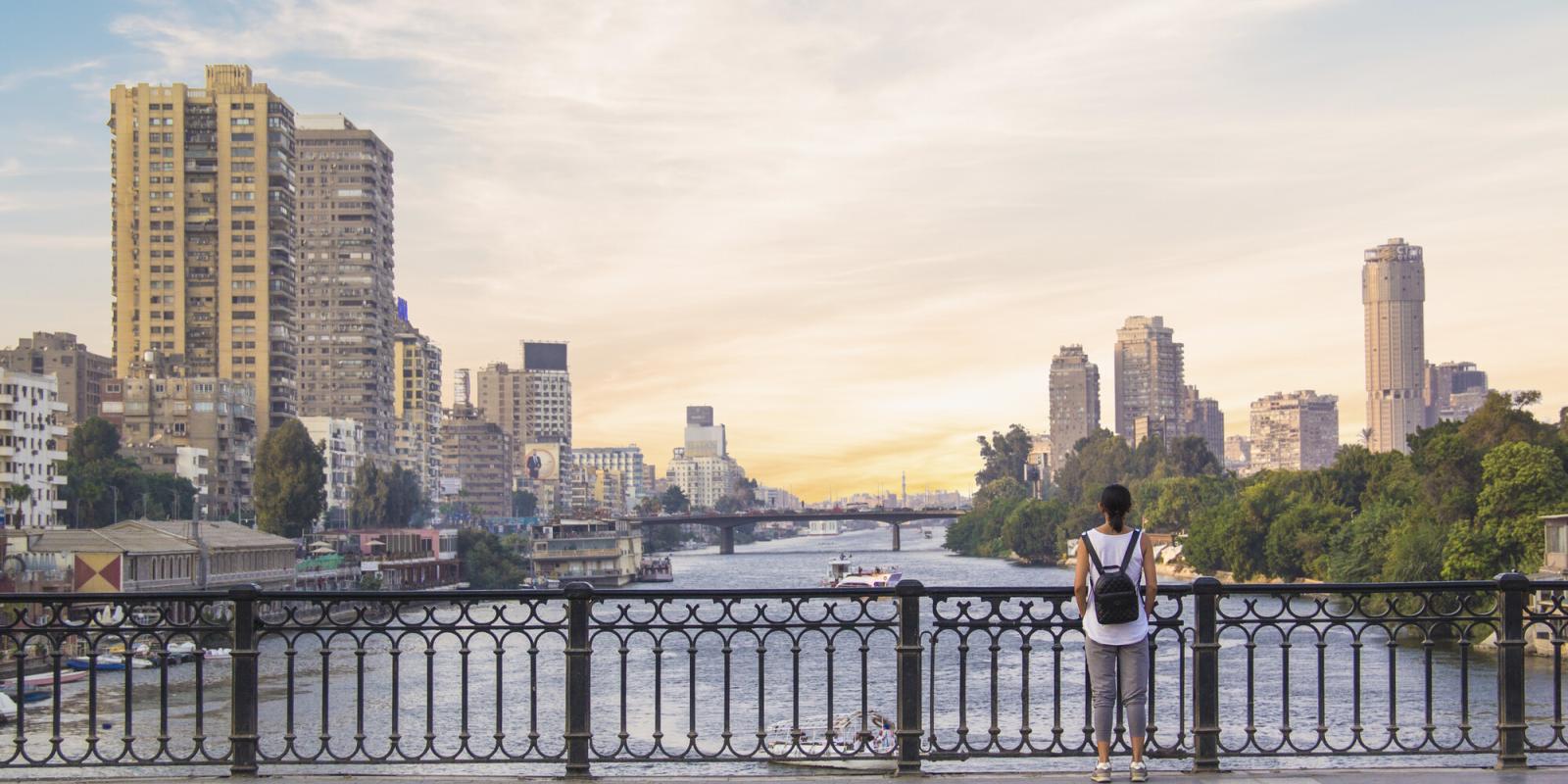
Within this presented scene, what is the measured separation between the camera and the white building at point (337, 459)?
144875mm

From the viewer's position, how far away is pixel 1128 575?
959 cm

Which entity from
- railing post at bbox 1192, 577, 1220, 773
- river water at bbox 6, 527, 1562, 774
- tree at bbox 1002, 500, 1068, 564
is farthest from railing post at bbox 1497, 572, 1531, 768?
tree at bbox 1002, 500, 1068, 564

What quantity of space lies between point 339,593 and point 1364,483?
100840mm

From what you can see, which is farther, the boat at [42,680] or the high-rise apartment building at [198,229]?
the high-rise apartment building at [198,229]

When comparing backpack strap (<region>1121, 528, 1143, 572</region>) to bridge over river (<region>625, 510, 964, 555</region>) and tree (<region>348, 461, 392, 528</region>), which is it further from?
tree (<region>348, 461, 392, 528</region>)

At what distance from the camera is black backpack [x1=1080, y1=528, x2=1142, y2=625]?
9.59 meters

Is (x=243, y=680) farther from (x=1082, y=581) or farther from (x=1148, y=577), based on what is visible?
(x=1148, y=577)

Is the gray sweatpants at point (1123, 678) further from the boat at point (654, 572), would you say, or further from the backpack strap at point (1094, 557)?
the boat at point (654, 572)

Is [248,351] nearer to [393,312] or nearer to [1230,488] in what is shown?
[393,312]

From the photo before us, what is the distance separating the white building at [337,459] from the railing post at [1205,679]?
137891mm

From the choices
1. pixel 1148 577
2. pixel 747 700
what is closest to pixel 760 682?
pixel 1148 577

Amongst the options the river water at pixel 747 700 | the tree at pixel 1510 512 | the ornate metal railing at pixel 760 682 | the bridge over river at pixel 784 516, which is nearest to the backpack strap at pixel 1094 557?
the ornate metal railing at pixel 760 682

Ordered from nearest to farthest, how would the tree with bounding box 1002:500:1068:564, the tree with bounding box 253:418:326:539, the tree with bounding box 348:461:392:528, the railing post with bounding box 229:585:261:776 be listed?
the railing post with bounding box 229:585:261:776 → the tree with bounding box 253:418:326:539 → the tree with bounding box 348:461:392:528 → the tree with bounding box 1002:500:1068:564

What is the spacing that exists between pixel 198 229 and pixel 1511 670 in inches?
5662
